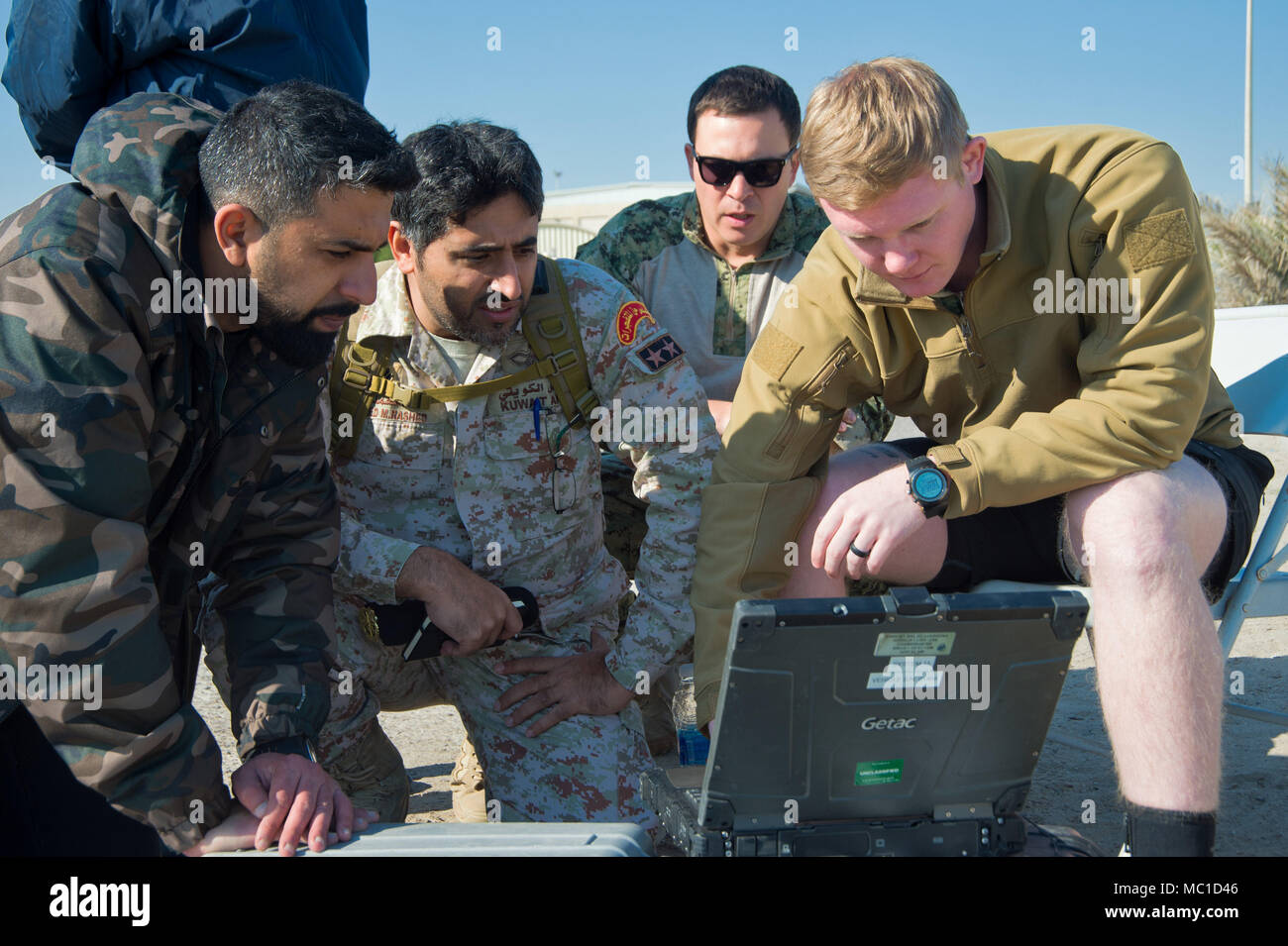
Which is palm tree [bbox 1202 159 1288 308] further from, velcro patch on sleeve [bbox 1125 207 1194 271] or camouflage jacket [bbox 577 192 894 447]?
velcro patch on sleeve [bbox 1125 207 1194 271]

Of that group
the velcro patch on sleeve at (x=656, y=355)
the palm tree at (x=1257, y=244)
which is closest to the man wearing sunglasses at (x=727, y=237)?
the velcro patch on sleeve at (x=656, y=355)

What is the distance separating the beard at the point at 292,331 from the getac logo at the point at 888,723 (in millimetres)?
1426

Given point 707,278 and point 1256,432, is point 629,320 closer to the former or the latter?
point 707,278

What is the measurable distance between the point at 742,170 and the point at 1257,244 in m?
10.8

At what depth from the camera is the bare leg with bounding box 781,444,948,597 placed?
2.54 m

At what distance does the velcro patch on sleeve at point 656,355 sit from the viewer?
3.23 meters

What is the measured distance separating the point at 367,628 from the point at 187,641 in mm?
628

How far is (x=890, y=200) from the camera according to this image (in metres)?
2.44

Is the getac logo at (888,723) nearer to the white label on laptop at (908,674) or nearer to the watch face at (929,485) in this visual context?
the white label on laptop at (908,674)

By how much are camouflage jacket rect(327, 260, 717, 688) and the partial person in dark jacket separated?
2.13 feet

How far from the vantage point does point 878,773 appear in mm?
2045

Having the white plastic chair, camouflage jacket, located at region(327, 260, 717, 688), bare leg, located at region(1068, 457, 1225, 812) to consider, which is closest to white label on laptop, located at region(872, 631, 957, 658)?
bare leg, located at region(1068, 457, 1225, 812)

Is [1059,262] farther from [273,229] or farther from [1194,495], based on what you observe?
[273,229]
